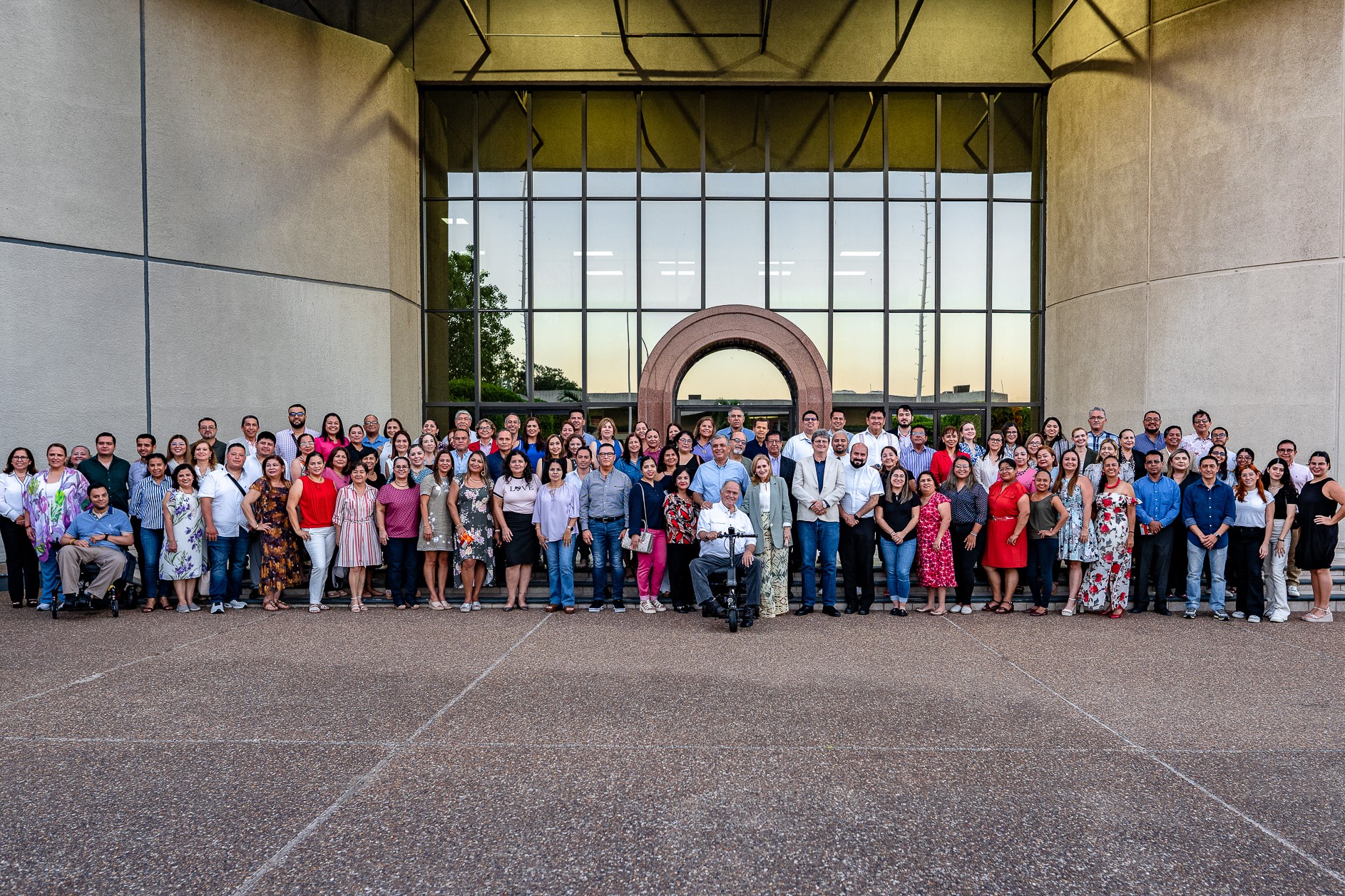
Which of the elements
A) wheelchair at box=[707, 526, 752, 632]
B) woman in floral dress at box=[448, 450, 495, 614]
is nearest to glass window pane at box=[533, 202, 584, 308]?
woman in floral dress at box=[448, 450, 495, 614]

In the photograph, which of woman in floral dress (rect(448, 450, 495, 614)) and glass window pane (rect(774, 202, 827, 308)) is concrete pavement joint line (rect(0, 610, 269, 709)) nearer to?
woman in floral dress (rect(448, 450, 495, 614))

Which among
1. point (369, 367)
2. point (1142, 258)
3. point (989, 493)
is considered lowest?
point (989, 493)

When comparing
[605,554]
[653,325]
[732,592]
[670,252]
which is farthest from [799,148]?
[732,592]

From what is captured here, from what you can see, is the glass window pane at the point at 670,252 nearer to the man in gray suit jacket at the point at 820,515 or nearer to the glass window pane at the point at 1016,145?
the glass window pane at the point at 1016,145

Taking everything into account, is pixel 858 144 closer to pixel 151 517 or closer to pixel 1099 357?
pixel 1099 357

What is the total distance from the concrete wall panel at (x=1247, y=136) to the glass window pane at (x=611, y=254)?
924 cm

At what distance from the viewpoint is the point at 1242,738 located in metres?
4.70

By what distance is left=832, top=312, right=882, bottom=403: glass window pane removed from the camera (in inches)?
601

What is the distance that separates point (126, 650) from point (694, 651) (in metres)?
4.98

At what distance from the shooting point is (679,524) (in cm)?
851

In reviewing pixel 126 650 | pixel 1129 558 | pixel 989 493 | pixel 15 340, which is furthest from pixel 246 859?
pixel 15 340

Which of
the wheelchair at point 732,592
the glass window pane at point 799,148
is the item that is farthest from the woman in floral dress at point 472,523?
the glass window pane at point 799,148

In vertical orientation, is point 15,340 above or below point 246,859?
above

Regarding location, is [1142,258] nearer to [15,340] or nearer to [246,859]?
[246,859]
